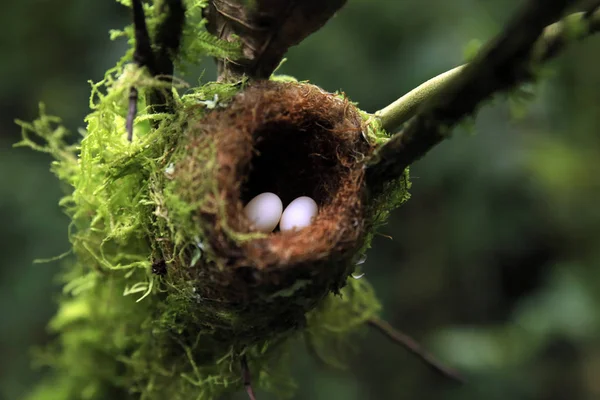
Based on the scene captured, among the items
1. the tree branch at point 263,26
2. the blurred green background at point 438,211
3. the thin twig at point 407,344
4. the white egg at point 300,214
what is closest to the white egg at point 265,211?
the white egg at point 300,214

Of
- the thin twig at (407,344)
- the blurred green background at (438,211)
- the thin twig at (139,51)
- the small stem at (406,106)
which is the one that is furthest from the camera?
the blurred green background at (438,211)

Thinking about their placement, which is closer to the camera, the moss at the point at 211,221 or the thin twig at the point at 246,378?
the moss at the point at 211,221

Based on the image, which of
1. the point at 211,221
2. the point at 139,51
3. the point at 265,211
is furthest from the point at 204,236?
the point at 139,51

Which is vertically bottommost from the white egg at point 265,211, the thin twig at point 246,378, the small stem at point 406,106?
the thin twig at point 246,378

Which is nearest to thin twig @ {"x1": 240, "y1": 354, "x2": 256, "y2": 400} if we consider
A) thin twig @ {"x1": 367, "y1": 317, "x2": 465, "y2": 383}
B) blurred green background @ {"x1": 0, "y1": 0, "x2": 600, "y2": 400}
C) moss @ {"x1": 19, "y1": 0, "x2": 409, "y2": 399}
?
moss @ {"x1": 19, "y1": 0, "x2": 409, "y2": 399}

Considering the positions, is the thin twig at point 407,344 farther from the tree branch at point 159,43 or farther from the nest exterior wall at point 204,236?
the tree branch at point 159,43

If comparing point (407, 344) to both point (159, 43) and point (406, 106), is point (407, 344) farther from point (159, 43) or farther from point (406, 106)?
point (159, 43)

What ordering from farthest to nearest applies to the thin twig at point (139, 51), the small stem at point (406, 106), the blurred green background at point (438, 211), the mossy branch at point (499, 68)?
the blurred green background at point (438, 211), the small stem at point (406, 106), the thin twig at point (139, 51), the mossy branch at point (499, 68)

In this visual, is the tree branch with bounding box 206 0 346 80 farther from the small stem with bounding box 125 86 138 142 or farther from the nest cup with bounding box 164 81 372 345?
the small stem with bounding box 125 86 138 142
